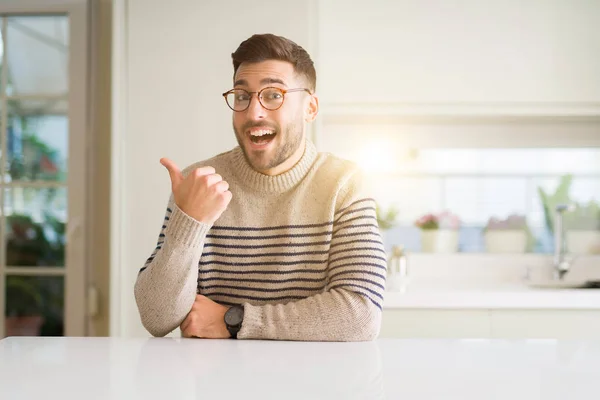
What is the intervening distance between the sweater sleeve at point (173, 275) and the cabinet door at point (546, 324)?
4.67 ft

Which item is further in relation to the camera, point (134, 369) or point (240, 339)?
point (240, 339)

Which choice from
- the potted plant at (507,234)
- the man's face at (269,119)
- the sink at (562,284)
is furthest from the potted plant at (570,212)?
the man's face at (269,119)

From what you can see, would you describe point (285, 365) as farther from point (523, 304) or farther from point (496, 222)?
point (496, 222)

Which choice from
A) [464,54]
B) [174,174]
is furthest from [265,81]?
[464,54]

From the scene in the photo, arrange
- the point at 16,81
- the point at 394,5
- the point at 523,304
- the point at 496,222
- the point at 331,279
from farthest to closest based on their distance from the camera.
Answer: the point at 496,222 → the point at 16,81 → the point at 394,5 → the point at 523,304 → the point at 331,279

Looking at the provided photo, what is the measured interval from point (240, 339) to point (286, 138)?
497 millimetres

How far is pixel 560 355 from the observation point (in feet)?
3.31

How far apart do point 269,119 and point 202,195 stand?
30 cm

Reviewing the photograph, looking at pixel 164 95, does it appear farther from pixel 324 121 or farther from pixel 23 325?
pixel 23 325

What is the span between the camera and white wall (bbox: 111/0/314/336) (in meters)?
2.39

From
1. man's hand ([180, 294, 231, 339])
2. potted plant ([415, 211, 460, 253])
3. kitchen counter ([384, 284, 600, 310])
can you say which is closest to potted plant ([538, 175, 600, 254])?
potted plant ([415, 211, 460, 253])

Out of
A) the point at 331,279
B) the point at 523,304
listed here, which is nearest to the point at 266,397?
the point at 331,279

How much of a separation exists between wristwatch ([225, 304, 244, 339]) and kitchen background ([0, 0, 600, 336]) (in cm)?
120

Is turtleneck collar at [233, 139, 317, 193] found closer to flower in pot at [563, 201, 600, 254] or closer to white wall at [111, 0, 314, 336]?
white wall at [111, 0, 314, 336]
